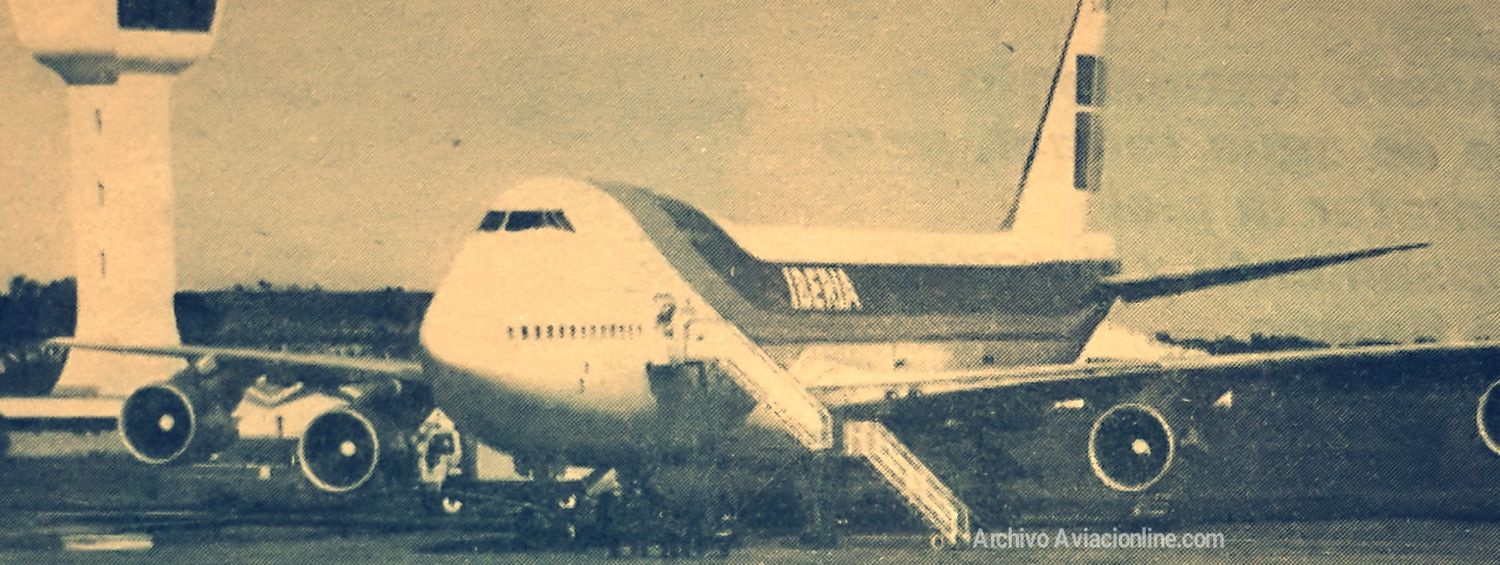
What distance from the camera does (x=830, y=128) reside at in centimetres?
2255

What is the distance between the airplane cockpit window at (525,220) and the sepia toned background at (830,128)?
3.46m

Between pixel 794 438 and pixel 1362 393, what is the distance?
19.7 metres

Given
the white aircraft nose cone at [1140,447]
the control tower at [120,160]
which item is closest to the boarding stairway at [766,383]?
the white aircraft nose cone at [1140,447]

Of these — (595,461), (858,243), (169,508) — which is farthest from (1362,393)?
(169,508)

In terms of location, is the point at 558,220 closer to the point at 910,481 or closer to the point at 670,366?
the point at 670,366

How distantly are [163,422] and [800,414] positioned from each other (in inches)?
313

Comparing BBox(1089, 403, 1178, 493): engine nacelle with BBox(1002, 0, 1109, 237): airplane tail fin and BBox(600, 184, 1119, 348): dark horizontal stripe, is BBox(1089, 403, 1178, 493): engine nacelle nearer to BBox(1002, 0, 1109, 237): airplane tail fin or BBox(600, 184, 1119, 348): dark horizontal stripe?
BBox(600, 184, 1119, 348): dark horizontal stripe

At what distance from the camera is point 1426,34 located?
76.9 feet

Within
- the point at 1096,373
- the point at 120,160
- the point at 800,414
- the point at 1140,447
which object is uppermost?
the point at 120,160

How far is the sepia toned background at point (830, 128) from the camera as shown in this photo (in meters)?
22.0

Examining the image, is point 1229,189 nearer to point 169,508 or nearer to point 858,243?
point 858,243

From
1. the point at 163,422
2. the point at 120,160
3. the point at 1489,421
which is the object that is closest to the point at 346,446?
the point at 163,422

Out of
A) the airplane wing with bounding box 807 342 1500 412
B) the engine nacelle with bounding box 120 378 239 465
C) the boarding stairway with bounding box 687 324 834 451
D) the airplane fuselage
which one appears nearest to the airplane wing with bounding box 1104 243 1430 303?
the airplane wing with bounding box 807 342 1500 412

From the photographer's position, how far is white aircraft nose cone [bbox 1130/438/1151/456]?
65.8 feet
